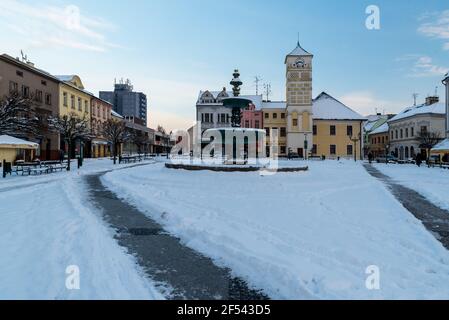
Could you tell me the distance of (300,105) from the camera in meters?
57.7

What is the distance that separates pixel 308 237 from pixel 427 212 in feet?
16.7

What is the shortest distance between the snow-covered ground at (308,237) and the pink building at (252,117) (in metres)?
49.3

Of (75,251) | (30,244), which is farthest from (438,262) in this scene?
(30,244)

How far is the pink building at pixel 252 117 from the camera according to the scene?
6266cm

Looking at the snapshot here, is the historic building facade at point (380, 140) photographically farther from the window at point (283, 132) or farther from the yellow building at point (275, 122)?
the yellow building at point (275, 122)

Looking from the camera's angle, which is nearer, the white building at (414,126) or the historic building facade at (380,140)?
the white building at (414,126)

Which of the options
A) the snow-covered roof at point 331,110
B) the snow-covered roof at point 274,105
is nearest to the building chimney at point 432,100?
the snow-covered roof at point 331,110

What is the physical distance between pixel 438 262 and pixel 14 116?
78.5 ft

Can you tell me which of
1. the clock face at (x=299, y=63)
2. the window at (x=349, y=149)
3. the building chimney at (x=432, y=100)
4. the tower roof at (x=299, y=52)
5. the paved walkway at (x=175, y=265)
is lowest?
the paved walkway at (x=175, y=265)

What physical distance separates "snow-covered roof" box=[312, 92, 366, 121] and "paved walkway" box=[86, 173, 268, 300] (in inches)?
2151

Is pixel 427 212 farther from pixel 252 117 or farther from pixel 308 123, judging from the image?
pixel 252 117

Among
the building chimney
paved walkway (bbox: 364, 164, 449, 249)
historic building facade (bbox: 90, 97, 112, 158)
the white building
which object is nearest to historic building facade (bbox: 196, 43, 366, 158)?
the white building

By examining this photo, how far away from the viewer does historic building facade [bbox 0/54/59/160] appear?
32.4m
